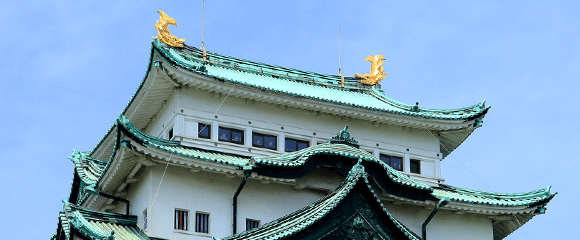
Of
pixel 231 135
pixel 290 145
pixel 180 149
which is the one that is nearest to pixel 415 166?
pixel 290 145

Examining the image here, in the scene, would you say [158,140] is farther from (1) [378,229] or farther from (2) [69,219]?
(1) [378,229]

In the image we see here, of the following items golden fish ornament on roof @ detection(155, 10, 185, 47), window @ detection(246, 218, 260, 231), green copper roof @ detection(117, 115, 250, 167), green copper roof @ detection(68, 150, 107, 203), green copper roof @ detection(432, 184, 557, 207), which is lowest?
window @ detection(246, 218, 260, 231)

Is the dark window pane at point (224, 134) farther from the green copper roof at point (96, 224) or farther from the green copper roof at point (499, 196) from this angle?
the green copper roof at point (499, 196)

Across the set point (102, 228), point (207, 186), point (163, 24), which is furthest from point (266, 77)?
point (102, 228)

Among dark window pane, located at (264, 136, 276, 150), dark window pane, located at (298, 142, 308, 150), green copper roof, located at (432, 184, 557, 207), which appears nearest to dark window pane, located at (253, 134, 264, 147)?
dark window pane, located at (264, 136, 276, 150)

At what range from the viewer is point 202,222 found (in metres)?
31.4

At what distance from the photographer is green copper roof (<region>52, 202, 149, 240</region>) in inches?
1147

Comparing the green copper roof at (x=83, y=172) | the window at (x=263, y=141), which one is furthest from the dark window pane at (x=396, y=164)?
the green copper roof at (x=83, y=172)

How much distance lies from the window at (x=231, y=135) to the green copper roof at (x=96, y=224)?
416 centimetres

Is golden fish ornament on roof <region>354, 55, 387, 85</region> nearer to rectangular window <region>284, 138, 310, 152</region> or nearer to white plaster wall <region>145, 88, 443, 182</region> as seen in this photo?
white plaster wall <region>145, 88, 443, 182</region>

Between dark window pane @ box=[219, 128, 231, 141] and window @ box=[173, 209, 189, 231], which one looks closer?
window @ box=[173, 209, 189, 231]

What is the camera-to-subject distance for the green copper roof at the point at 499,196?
34.8m

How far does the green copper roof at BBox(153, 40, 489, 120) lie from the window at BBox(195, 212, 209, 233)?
5.15 m

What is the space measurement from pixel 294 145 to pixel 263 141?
3.94ft
